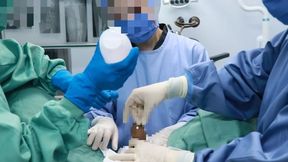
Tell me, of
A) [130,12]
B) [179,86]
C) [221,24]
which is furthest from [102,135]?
[221,24]

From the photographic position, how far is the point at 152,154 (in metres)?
1.04

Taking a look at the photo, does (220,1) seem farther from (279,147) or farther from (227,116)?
(279,147)

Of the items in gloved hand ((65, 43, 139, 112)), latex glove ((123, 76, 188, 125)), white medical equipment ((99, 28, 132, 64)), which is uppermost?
white medical equipment ((99, 28, 132, 64))

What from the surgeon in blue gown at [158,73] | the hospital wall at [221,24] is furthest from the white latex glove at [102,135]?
the hospital wall at [221,24]

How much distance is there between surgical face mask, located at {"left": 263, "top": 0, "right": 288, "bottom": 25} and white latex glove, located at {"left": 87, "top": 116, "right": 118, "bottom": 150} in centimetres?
64

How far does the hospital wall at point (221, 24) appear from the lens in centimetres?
275

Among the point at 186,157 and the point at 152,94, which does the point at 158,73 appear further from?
the point at 186,157

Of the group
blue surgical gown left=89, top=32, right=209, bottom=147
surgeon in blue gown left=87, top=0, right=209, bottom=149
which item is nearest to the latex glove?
surgeon in blue gown left=87, top=0, right=209, bottom=149

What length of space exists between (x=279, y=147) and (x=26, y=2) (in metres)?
0.75

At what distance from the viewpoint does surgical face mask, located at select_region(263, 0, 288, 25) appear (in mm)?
944

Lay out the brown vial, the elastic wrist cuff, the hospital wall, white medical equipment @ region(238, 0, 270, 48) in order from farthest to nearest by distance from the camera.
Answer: the hospital wall
white medical equipment @ region(238, 0, 270, 48)
the brown vial
the elastic wrist cuff

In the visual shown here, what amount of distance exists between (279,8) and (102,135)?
662mm

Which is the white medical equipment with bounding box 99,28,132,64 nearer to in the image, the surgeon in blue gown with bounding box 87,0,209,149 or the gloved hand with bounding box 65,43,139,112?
the gloved hand with bounding box 65,43,139,112

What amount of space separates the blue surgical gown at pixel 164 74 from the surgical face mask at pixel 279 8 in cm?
57
